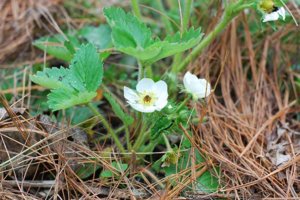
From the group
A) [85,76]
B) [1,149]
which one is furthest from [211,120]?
[1,149]

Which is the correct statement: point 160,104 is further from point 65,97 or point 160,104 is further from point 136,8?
point 136,8

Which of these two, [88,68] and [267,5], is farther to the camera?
[267,5]

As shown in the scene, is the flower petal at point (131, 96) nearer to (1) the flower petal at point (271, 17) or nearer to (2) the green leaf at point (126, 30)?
(2) the green leaf at point (126, 30)

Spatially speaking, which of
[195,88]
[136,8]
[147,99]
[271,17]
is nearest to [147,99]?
[147,99]

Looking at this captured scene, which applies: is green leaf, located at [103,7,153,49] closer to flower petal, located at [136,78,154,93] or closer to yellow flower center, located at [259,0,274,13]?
flower petal, located at [136,78,154,93]

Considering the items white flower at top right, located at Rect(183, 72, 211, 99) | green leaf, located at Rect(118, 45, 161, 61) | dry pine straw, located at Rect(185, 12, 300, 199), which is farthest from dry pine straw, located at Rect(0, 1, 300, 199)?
green leaf, located at Rect(118, 45, 161, 61)
